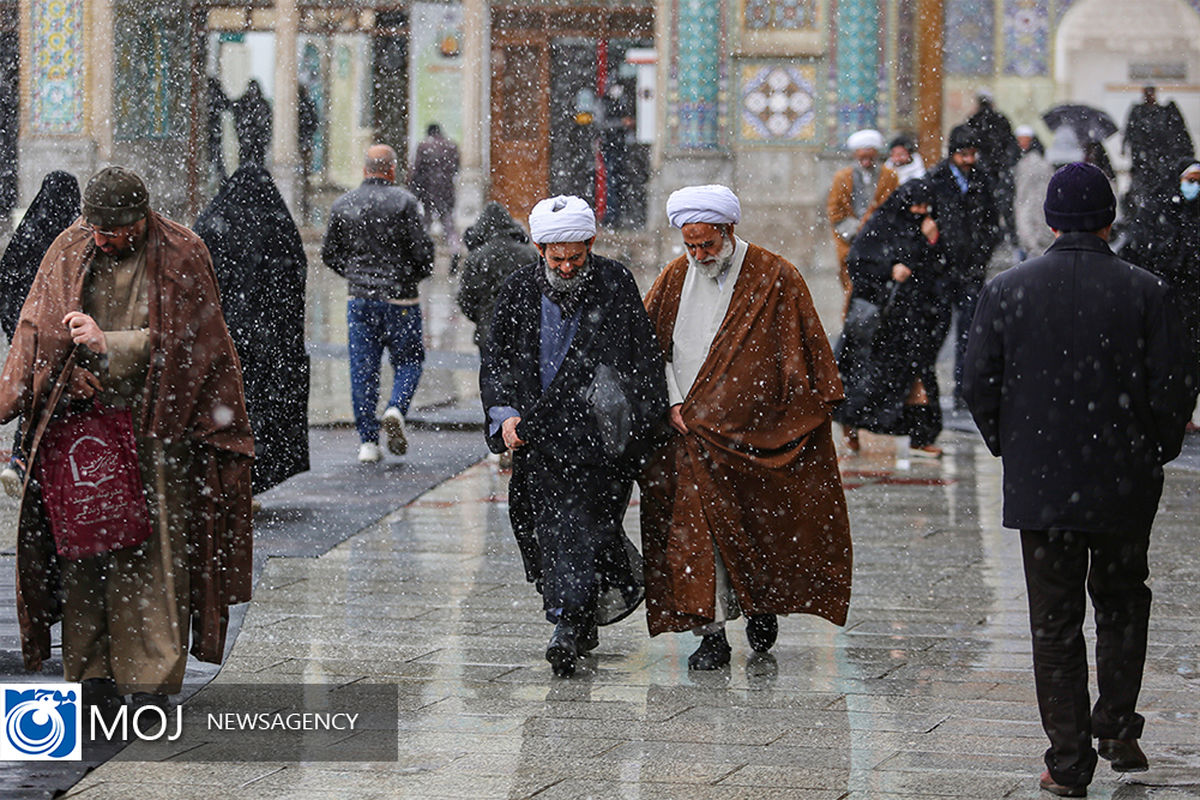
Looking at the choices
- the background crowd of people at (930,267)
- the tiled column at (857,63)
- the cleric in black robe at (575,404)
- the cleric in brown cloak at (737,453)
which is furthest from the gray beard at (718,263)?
the tiled column at (857,63)

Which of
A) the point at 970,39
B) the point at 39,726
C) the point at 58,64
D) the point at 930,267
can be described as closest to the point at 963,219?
the point at 930,267

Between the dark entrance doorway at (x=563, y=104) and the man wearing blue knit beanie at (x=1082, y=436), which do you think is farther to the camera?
the dark entrance doorway at (x=563, y=104)

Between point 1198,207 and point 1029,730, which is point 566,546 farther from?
point 1198,207

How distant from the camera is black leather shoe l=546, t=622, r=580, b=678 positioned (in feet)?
19.9

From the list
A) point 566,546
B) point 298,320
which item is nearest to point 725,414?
point 566,546

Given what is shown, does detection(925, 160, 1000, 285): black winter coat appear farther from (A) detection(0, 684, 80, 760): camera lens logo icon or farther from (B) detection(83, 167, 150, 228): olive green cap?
(A) detection(0, 684, 80, 760): camera lens logo icon

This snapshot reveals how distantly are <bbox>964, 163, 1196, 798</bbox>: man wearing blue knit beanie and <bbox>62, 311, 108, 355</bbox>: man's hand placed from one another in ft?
7.25

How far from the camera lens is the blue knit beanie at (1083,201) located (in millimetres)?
4914

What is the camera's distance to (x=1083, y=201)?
16.1ft

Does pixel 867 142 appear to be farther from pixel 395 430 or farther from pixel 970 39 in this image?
pixel 970 39

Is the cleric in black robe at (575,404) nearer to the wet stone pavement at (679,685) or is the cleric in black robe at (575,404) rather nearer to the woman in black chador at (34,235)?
the wet stone pavement at (679,685)

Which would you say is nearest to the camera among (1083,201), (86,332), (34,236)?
(1083,201)

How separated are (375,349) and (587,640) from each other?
4828 millimetres

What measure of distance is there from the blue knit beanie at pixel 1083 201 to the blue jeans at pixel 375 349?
242 inches
